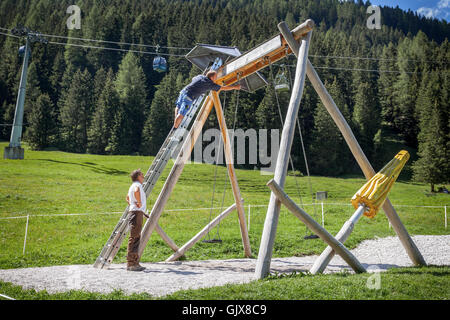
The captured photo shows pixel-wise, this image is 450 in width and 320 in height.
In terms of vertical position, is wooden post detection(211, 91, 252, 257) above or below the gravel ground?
above

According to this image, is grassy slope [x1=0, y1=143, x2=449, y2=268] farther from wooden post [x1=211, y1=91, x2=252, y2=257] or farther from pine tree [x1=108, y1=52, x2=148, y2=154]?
pine tree [x1=108, y1=52, x2=148, y2=154]

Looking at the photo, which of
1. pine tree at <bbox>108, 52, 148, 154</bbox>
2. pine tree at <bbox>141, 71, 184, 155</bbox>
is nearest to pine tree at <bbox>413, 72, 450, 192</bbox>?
pine tree at <bbox>141, 71, 184, 155</bbox>

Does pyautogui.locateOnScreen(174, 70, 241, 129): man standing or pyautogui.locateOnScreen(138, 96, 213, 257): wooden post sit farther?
pyautogui.locateOnScreen(174, 70, 241, 129): man standing

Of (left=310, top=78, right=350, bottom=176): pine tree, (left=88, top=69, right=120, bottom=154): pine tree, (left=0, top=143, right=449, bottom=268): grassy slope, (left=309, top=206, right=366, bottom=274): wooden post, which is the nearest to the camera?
(left=309, top=206, right=366, bottom=274): wooden post

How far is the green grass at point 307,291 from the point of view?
14.8ft

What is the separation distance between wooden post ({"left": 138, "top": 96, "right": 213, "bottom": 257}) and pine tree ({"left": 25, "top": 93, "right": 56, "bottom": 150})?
51353 mm

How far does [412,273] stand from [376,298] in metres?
2.22

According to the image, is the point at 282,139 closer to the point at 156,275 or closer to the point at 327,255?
the point at 327,255

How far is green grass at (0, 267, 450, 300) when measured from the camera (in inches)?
177

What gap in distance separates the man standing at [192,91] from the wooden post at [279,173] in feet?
8.38

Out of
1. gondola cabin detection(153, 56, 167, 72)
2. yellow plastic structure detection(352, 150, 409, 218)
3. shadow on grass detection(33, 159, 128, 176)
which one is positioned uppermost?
gondola cabin detection(153, 56, 167, 72)

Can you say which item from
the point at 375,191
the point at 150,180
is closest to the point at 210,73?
the point at 150,180

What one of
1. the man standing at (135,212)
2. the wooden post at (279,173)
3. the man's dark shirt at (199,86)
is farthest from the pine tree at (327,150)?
the man standing at (135,212)

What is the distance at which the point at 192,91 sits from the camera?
8.09 meters
